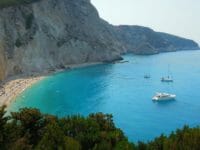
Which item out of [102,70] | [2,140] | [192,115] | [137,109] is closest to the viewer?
[2,140]

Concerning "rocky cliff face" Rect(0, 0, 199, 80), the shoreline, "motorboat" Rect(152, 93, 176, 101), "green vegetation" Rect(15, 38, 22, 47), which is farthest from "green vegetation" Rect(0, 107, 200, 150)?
"green vegetation" Rect(15, 38, 22, 47)

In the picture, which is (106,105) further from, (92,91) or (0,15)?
(0,15)

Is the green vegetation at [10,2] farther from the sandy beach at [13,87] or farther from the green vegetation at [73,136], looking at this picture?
the green vegetation at [73,136]

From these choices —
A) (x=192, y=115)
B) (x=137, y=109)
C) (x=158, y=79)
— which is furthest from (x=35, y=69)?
(x=192, y=115)

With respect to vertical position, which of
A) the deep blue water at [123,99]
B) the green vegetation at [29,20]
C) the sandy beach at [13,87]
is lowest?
the deep blue water at [123,99]

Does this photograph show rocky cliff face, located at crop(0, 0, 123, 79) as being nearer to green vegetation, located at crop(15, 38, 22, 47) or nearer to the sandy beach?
green vegetation, located at crop(15, 38, 22, 47)

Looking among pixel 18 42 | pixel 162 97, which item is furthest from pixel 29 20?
pixel 162 97

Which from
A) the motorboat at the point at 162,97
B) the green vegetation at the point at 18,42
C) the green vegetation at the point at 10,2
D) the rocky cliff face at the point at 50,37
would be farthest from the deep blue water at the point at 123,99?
the green vegetation at the point at 10,2

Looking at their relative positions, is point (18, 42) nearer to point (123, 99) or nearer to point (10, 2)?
point (10, 2)
